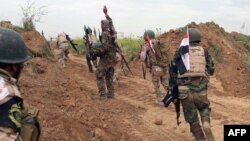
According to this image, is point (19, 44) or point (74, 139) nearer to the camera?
point (19, 44)

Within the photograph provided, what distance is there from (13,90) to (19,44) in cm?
41

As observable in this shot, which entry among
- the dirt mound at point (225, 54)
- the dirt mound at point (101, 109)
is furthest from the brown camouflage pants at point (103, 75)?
the dirt mound at point (225, 54)

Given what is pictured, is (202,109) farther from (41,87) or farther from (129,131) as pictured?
(41,87)

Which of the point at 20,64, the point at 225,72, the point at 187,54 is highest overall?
the point at 20,64

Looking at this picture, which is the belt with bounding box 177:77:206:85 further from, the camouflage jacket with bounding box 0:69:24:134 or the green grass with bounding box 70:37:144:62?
the green grass with bounding box 70:37:144:62

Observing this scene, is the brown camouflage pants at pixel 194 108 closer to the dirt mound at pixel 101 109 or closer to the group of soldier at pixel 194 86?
the group of soldier at pixel 194 86

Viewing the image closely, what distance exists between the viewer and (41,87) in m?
9.52

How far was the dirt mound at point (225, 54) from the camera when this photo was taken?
16698 millimetres

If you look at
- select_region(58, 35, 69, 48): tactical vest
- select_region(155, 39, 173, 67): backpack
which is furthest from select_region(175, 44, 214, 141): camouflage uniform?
select_region(58, 35, 69, 48): tactical vest

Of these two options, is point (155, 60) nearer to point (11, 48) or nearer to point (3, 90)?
point (11, 48)

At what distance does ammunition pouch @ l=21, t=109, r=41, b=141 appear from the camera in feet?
9.47

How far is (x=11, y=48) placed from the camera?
3045 millimetres

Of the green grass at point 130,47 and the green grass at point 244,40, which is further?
the green grass at point 244,40

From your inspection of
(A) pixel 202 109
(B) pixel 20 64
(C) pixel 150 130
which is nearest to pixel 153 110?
(C) pixel 150 130
